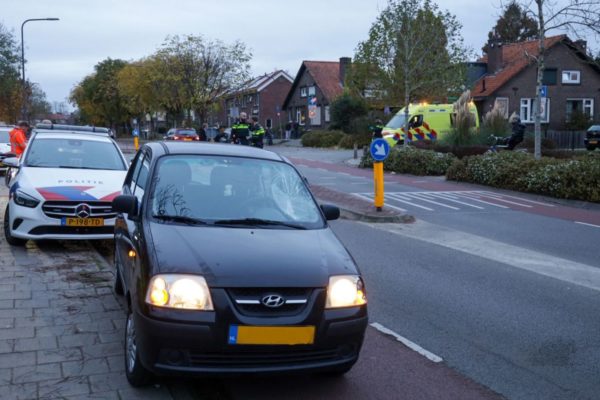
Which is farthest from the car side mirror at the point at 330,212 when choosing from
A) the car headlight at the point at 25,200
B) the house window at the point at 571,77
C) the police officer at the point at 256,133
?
the house window at the point at 571,77

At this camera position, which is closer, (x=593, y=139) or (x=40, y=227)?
(x=40, y=227)

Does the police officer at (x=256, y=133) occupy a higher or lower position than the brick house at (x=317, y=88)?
lower

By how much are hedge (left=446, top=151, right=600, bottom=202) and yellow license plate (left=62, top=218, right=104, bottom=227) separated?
36.7 feet

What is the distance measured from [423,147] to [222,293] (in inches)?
901

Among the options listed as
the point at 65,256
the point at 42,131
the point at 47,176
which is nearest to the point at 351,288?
the point at 65,256

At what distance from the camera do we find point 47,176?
29.6ft

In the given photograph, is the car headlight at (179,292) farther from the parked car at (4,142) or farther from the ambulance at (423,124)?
the ambulance at (423,124)

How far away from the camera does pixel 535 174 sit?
16.8 meters

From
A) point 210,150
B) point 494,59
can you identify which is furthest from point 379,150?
point 494,59

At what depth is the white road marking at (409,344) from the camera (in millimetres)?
5211

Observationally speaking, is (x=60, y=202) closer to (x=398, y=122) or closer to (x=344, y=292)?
(x=344, y=292)

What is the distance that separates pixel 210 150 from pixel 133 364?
2.05 m

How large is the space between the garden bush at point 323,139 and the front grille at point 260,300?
40.8 metres

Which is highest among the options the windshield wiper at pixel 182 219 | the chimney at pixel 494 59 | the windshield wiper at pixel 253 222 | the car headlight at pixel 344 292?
the chimney at pixel 494 59
